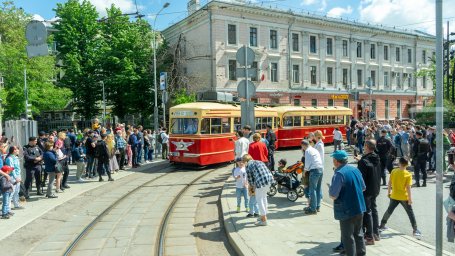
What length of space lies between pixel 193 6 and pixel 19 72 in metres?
18.0

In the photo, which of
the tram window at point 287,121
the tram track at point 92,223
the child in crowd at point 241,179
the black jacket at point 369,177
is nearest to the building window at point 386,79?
the tram window at point 287,121

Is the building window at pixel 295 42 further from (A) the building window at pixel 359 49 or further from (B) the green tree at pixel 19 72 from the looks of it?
(B) the green tree at pixel 19 72

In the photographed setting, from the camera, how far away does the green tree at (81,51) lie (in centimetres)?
3966

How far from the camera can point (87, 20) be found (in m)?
41.1

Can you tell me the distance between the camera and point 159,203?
37.0 feet

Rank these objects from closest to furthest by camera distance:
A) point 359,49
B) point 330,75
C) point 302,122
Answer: point 302,122 → point 330,75 → point 359,49

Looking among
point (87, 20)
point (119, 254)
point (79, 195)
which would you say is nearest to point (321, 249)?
point (119, 254)

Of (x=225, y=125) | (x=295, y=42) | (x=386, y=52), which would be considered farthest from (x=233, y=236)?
(x=386, y=52)

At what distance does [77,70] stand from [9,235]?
33251 millimetres

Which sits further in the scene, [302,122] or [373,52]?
[373,52]

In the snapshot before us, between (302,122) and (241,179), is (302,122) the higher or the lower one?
the higher one

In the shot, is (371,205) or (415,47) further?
(415,47)

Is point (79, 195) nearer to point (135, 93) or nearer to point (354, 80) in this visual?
point (135, 93)

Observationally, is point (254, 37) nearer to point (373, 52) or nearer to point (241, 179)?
point (373, 52)
